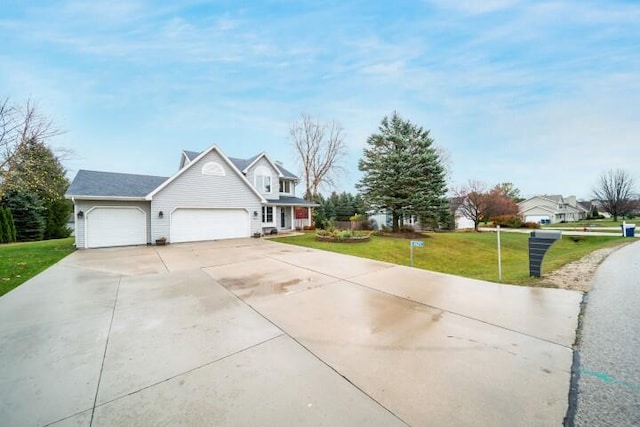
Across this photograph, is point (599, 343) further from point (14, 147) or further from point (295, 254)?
point (14, 147)

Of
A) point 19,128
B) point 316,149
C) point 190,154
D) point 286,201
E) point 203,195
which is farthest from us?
point 316,149

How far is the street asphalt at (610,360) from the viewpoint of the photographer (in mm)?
1851

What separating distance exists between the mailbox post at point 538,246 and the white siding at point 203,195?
564 inches

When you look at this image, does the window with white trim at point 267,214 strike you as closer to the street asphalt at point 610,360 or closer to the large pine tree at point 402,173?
the large pine tree at point 402,173

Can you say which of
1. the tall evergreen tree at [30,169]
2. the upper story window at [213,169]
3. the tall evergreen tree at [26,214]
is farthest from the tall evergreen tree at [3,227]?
the upper story window at [213,169]

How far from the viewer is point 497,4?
862 cm

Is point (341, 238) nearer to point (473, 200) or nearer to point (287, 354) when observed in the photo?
point (287, 354)

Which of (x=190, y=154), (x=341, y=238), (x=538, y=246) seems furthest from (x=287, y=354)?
(x=190, y=154)

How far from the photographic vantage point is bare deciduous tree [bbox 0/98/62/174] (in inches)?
496

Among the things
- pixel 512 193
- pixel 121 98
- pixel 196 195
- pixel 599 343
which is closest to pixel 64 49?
pixel 121 98

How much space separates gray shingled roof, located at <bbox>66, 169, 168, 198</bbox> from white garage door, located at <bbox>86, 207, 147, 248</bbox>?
86 cm

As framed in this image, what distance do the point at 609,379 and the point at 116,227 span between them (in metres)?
17.0

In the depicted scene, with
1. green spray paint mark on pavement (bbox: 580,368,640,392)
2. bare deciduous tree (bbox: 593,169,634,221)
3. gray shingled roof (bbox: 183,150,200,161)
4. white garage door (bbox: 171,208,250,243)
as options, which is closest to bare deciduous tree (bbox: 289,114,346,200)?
gray shingled roof (bbox: 183,150,200,161)

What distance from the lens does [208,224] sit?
14.8 metres
